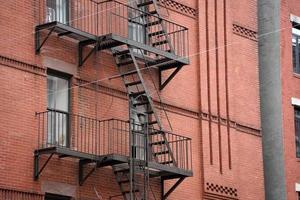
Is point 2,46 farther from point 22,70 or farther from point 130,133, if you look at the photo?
point 130,133

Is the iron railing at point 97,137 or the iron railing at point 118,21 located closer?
the iron railing at point 97,137

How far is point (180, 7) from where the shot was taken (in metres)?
29.9

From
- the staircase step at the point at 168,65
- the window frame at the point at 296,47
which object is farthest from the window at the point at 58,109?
the window frame at the point at 296,47

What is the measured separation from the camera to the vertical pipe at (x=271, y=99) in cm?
3238

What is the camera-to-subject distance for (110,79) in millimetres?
26922

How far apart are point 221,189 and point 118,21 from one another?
604 centimetres

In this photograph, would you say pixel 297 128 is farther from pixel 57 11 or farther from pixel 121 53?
pixel 57 11

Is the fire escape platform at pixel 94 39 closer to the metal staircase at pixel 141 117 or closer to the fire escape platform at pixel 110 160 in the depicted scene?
the metal staircase at pixel 141 117

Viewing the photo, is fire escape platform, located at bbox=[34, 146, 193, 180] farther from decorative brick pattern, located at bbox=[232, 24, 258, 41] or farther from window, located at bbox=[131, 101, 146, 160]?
decorative brick pattern, located at bbox=[232, 24, 258, 41]

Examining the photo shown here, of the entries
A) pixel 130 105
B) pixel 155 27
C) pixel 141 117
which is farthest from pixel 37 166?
pixel 155 27

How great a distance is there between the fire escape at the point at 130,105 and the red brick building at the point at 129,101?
3 cm

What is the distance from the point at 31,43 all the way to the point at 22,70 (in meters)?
0.82

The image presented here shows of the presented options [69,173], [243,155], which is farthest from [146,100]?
[243,155]

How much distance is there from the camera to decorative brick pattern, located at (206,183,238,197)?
95.7 feet
